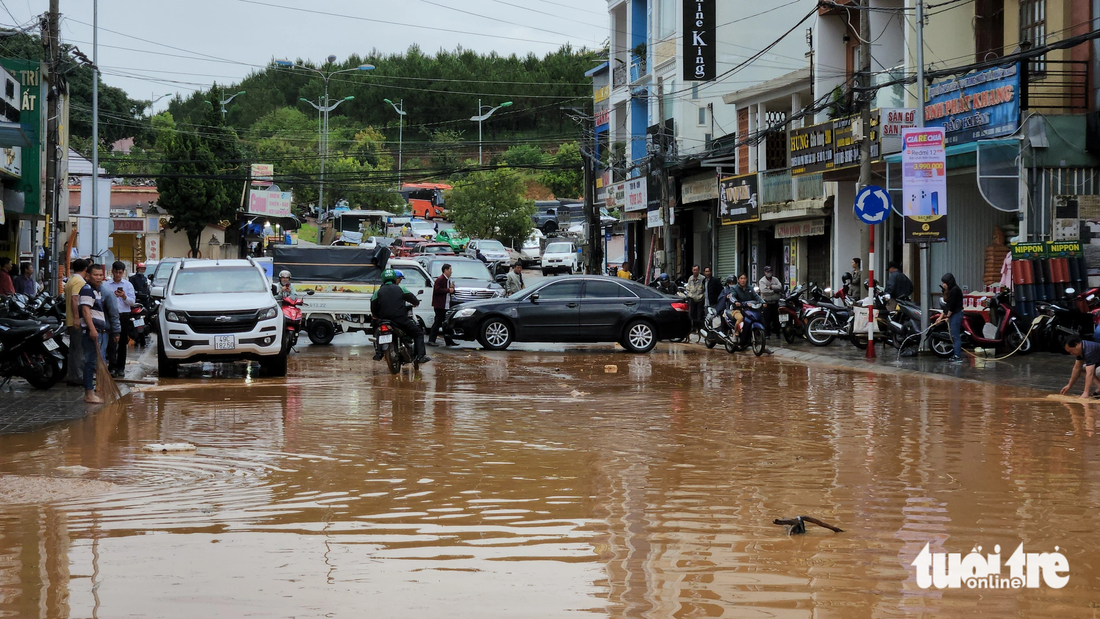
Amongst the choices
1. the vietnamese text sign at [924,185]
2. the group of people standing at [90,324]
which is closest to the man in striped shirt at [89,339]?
the group of people standing at [90,324]

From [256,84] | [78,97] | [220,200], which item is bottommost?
[220,200]

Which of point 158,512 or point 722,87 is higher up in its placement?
point 722,87

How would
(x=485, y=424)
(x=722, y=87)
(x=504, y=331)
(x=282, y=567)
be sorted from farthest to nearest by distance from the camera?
(x=722, y=87) < (x=504, y=331) < (x=485, y=424) < (x=282, y=567)

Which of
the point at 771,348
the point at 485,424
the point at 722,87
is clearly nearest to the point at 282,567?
the point at 485,424

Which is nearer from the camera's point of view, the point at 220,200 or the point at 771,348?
the point at 771,348

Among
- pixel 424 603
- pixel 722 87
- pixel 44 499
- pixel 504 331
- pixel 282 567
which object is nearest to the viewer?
pixel 424 603

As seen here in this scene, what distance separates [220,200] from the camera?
64.8m

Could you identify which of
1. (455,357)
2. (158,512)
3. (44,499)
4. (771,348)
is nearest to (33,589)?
(158,512)

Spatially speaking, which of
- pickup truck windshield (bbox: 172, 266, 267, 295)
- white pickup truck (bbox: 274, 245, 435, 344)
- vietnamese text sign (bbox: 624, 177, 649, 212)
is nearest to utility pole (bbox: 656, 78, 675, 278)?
vietnamese text sign (bbox: 624, 177, 649, 212)

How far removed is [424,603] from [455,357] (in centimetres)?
1708

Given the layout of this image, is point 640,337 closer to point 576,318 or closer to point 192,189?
point 576,318

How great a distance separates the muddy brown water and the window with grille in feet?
39.3

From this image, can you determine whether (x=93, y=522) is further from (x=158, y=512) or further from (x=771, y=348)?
(x=771, y=348)

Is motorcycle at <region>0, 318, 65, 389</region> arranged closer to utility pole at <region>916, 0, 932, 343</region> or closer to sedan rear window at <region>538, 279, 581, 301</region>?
sedan rear window at <region>538, 279, 581, 301</region>
